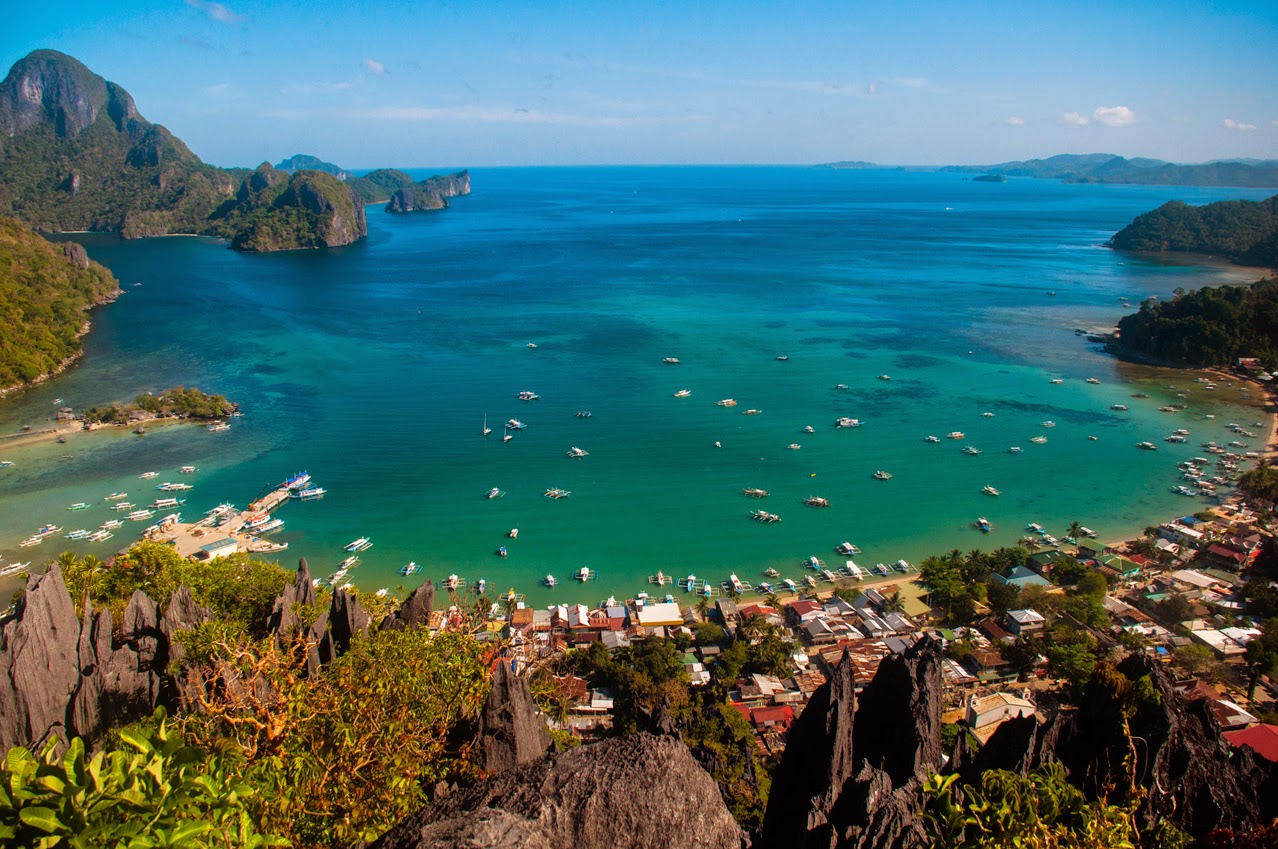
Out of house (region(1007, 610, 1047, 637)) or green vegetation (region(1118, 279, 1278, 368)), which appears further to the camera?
green vegetation (region(1118, 279, 1278, 368))

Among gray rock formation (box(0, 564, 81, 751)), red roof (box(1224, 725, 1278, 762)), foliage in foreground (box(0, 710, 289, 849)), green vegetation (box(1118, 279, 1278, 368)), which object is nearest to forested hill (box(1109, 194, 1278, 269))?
green vegetation (box(1118, 279, 1278, 368))

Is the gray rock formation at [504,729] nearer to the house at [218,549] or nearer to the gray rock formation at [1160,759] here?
the gray rock formation at [1160,759]

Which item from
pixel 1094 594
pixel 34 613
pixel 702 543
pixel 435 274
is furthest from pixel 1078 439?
pixel 435 274

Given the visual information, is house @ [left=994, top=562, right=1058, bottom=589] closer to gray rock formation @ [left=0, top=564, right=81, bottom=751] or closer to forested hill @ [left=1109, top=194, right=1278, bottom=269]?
gray rock formation @ [left=0, top=564, right=81, bottom=751]

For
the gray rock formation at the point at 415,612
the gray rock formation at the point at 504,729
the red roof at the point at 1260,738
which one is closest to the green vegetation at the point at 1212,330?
the red roof at the point at 1260,738

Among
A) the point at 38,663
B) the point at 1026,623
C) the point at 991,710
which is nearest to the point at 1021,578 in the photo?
the point at 1026,623

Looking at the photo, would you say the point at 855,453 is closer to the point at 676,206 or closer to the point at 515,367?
the point at 515,367

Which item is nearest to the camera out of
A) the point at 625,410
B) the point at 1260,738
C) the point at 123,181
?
the point at 1260,738

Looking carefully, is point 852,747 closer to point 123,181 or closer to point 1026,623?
point 1026,623
